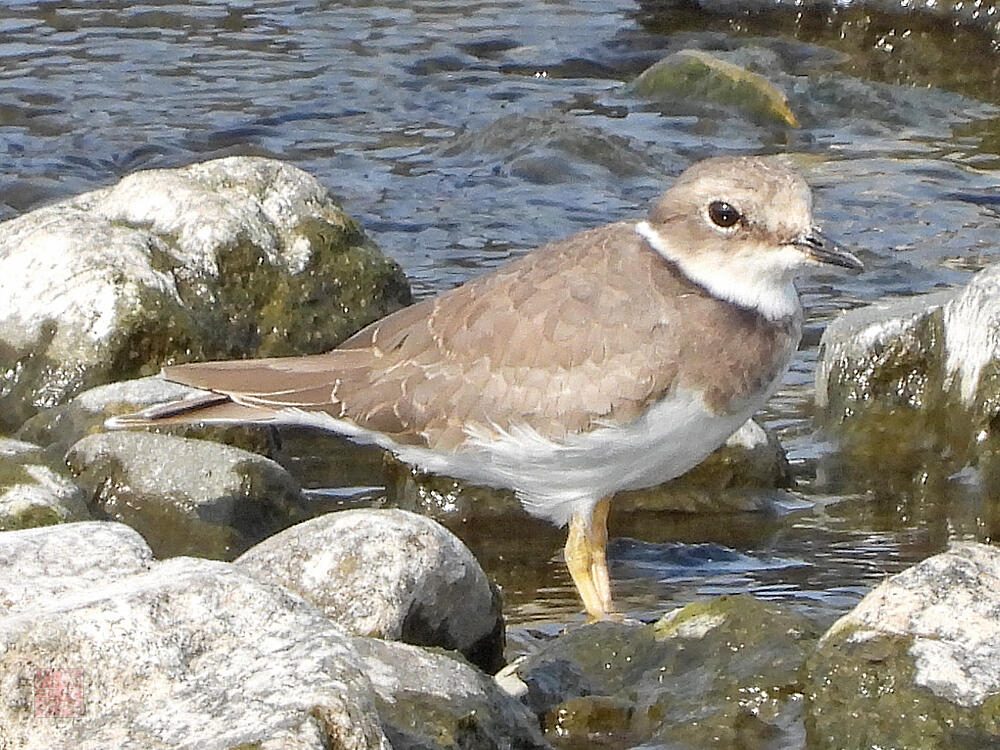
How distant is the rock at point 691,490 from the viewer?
690 cm

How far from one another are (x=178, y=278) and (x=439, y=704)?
12.0ft

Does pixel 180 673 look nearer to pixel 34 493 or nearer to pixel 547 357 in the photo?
pixel 34 493

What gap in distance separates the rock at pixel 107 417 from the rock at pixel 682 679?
207 centimetres

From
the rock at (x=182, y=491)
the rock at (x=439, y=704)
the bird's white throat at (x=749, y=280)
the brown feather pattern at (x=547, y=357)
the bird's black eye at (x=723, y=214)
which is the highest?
the bird's black eye at (x=723, y=214)

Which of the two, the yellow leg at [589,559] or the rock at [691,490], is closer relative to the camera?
the yellow leg at [589,559]

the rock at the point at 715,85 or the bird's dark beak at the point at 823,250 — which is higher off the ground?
the bird's dark beak at the point at 823,250

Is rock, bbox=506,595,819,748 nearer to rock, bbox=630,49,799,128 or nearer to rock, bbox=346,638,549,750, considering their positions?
rock, bbox=346,638,549,750

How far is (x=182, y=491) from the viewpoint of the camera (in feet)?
20.5

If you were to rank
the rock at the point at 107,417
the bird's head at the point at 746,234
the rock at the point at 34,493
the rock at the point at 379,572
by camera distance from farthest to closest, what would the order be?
the rock at the point at 107,417, the bird's head at the point at 746,234, the rock at the point at 34,493, the rock at the point at 379,572

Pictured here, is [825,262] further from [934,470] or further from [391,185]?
[391,185]

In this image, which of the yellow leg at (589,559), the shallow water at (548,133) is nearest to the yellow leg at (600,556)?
the yellow leg at (589,559)

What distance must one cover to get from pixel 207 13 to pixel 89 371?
738 cm

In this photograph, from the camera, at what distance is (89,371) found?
23.6ft

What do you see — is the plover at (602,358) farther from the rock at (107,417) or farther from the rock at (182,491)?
the rock at (107,417)
